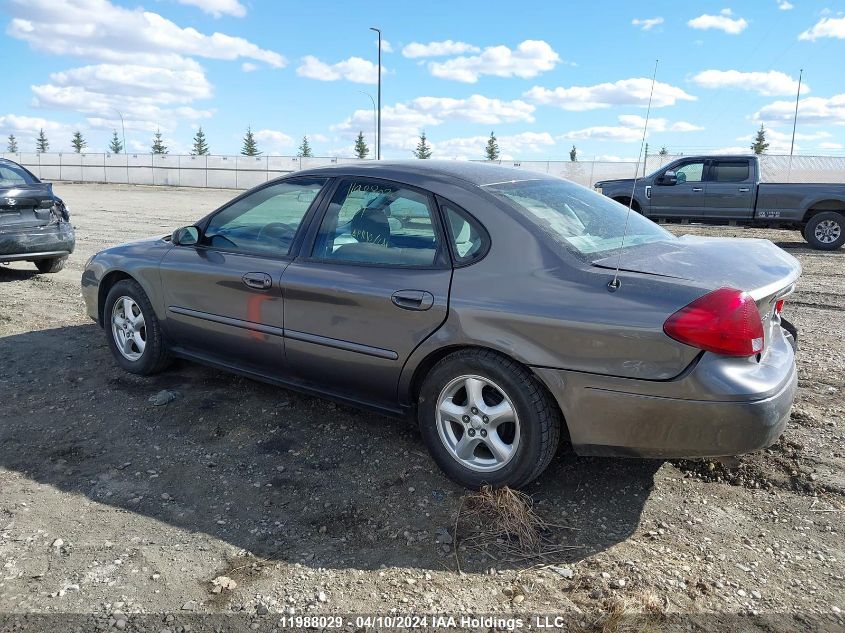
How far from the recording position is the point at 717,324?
274 cm

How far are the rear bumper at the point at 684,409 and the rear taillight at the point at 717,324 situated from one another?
0.21ft

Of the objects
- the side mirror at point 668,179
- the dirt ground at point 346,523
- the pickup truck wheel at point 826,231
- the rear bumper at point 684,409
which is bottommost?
the dirt ground at point 346,523

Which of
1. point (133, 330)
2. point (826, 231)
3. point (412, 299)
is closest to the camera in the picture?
A: point (412, 299)

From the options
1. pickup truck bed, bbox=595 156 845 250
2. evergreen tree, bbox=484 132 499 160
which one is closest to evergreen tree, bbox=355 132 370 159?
evergreen tree, bbox=484 132 499 160

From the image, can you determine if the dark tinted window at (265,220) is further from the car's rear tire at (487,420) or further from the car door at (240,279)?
the car's rear tire at (487,420)

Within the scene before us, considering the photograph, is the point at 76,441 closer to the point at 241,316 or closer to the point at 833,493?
the point at 241,316

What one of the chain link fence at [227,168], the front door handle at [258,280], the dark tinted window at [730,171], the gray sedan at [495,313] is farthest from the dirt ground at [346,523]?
the chain link fence at [227,168]

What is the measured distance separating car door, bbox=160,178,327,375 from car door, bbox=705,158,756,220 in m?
11.8

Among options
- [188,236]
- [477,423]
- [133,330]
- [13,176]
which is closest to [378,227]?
[477,423]

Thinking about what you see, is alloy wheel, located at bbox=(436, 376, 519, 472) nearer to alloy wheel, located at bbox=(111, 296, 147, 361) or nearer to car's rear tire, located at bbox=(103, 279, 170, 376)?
car's rear tire, located at bbox=(103, 279, 170, 376)

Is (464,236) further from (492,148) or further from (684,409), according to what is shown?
(492,148)

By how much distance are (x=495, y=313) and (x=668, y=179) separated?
41.3ft

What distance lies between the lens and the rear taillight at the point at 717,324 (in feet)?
9.02

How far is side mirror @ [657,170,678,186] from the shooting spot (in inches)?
564
